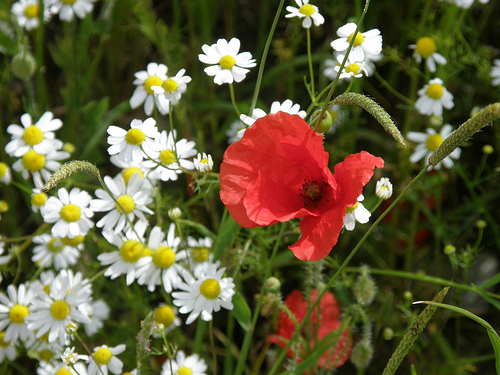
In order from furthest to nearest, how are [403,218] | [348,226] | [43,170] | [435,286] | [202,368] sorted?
[403,218], [435,286], [43,170], [202,368], [348,226]

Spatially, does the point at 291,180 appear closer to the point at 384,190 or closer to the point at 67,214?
the point at 384,190

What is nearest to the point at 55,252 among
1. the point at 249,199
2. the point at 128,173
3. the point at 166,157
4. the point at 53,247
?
the point at 53,247

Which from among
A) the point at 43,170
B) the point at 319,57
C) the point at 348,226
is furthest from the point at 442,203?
the point at 43,170

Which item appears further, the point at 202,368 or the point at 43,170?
the point at 43,170

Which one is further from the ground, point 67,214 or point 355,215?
point 355,215

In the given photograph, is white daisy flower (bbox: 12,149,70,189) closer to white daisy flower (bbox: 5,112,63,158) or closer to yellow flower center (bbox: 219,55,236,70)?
white daisy flower (bbox: 5,112,63,158)

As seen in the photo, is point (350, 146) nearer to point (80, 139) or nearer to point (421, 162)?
point (421, 162)
